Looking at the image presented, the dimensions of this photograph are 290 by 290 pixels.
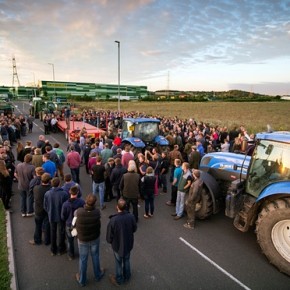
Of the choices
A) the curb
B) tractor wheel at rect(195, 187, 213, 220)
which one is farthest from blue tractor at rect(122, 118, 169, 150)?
the curb

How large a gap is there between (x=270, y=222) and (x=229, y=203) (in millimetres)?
1149

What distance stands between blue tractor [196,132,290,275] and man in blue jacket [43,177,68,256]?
3.50 m

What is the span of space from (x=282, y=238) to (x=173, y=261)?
2.16 meters

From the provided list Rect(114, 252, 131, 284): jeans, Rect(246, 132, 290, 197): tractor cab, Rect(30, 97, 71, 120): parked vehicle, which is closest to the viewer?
Rect(114, 252, 131, 284): jeans

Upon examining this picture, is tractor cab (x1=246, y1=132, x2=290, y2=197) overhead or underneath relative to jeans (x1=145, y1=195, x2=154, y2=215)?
overhead

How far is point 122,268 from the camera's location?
177 inches

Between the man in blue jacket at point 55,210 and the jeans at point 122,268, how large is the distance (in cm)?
148

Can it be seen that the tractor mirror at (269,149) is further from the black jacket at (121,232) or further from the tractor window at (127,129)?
the tractor window at (127,129)

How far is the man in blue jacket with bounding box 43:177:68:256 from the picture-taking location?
16.4 feet

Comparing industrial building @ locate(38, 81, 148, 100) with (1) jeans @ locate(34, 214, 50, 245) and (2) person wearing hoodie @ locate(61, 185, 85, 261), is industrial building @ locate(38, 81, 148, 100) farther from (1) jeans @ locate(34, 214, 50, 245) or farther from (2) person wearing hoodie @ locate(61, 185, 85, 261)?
(2) person wearing hoodie @ locate(61, 185, 85, 261)

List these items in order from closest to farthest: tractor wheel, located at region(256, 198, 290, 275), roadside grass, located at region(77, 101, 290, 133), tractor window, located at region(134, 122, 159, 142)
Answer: tractor wheel, located at region(256, 198, 290, 275)
tractor window, located at region(134, 122, 159, 142)
roadside grass, located at region(77, 101, 290, 133)

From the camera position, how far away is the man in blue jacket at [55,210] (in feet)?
16.4

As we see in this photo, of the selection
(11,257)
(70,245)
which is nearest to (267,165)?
(70,245)

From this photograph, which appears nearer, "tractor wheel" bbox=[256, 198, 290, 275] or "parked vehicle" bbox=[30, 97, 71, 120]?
"tractor wheel" bbox=[256, 198, 290, 275]
